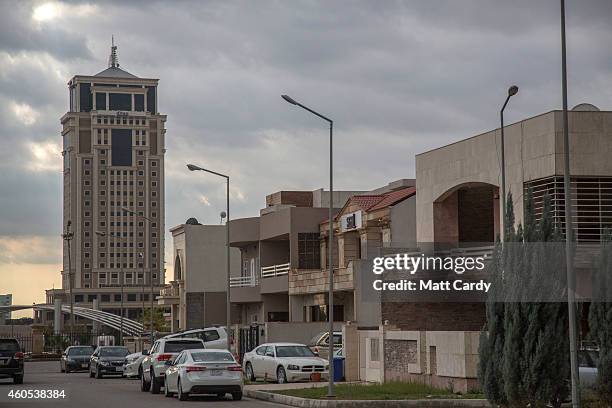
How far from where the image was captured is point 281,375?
38.3 meters

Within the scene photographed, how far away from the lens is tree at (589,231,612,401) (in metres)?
22.9

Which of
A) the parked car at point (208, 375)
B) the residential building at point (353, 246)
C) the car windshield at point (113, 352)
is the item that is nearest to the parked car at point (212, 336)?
the car windshield at point (113, 352)

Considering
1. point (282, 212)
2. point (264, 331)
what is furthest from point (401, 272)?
point (282, 212)

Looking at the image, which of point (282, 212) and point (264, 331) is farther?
point (282, 212)

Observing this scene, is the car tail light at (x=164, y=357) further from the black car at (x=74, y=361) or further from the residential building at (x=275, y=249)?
the residential building at (x=275, y=249)

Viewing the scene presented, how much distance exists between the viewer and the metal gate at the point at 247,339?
57188 mm

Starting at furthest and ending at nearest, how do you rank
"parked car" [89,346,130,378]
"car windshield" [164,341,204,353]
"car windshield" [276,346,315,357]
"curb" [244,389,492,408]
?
"parked car" [89,346,130,378] < "car windshield" [276,346,315,357] < "car windshield" [164,341,204,353] < "curb" [244,389,492,408]

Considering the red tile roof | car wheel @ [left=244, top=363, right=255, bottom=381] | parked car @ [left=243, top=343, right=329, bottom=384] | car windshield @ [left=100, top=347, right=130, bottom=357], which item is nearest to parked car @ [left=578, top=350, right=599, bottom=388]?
parked car @ [left=243, top=343, right=329, bottom=384]

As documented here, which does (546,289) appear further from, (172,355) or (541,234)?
(172,355)

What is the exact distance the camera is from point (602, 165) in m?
39.8

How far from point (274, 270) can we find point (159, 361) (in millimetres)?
32232

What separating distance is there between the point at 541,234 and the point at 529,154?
19.1 metres

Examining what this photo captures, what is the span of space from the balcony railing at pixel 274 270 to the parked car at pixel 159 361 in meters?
28.5

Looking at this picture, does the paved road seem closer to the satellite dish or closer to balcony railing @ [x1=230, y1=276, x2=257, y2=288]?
the satellite dish
